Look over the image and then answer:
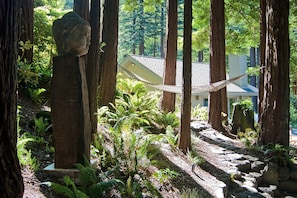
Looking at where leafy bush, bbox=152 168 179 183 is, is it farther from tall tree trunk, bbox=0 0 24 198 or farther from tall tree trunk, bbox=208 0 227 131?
tall tree trunk, bbox=208 0 227 131

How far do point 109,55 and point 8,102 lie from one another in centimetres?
440

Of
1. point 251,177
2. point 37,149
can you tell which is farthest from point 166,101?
point 37,149

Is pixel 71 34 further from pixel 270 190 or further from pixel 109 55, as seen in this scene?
pixel 270 190

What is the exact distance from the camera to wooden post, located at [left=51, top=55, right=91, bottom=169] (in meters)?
2.60

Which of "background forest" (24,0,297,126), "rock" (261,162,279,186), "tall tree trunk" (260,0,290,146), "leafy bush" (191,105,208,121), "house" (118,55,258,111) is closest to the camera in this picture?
"background forest" (24,0,297,126)

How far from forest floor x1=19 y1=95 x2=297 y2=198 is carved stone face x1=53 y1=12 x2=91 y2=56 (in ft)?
3.38

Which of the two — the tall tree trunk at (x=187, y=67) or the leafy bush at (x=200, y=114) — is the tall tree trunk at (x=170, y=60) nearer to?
the leafy bush at (x=200, y=114)

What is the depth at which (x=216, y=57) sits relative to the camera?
749cm

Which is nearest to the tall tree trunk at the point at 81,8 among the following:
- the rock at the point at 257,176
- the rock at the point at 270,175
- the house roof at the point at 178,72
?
the rock at the point at 257,176

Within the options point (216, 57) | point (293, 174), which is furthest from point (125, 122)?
point (216, 57)

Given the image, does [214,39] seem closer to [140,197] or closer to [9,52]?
[140,197]

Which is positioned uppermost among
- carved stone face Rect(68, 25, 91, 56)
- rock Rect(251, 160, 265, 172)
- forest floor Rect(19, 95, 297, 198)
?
carved stone face Rect(68, 25, 91, 56)

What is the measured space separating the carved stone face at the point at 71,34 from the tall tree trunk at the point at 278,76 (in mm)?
3889

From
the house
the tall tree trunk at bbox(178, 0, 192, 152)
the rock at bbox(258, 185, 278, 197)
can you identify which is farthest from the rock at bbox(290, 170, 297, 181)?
the house
